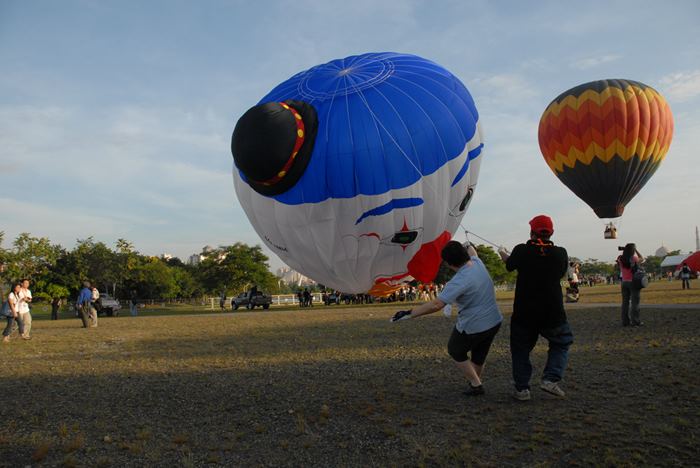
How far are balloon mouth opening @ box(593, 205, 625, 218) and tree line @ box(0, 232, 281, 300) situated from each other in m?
33.7

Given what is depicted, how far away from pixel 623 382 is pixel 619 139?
1731 centimetres

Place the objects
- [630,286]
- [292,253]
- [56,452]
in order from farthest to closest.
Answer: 1. [630,286]
2. [292,253]
3. [56,452]

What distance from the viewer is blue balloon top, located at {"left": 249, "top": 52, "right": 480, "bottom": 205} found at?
689 cm

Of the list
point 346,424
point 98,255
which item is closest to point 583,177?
point 346,424

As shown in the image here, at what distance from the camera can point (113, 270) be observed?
148 feet

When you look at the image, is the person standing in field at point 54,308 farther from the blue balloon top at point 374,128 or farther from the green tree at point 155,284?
the green tree at point 155,284

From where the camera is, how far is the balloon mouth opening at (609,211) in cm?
2345

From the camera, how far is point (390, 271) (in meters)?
7.68

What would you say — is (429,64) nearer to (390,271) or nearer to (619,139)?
(390,271)

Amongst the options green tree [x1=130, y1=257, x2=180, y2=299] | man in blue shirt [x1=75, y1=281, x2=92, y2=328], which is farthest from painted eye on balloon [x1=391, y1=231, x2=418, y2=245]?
green tree [x1=130, y1=257, x2=180, y2=299]

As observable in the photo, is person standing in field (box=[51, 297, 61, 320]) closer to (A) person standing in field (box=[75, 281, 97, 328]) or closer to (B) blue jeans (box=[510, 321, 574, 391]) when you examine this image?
(A) person standing in field (box=[75, 281, 97, 328])

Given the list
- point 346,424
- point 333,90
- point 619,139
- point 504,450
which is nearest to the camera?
point 504,450

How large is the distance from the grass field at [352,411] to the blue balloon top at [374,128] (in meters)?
2.69

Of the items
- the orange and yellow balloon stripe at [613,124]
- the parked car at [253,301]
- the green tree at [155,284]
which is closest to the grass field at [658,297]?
the orange and yellow balloon stripe at [613,124]
